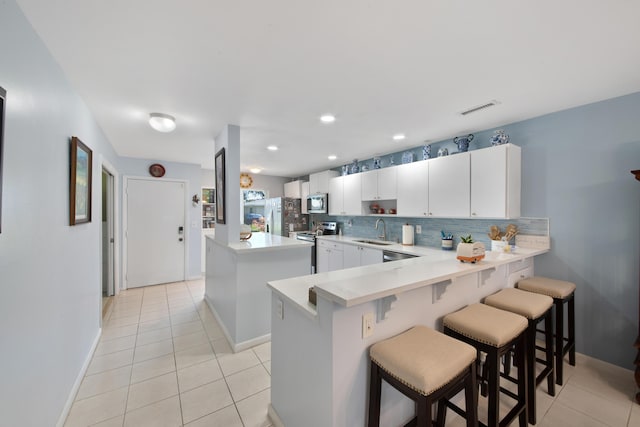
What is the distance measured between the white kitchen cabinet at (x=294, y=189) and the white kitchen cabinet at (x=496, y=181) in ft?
12.7

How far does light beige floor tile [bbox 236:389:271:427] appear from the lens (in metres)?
1.68

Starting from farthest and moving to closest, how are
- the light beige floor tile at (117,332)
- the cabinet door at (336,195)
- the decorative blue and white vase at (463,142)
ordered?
the cabinet door at (336,195), the decorative blue and white vase at (463,142), the light beige floor tile at (117,332)

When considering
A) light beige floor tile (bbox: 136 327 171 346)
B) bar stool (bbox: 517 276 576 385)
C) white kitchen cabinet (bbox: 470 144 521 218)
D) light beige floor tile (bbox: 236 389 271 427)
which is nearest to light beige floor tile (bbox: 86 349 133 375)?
light beige floor tile (bbox: 136 327 171 346)

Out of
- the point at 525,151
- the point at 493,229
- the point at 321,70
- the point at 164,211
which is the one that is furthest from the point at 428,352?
the point at 164,211

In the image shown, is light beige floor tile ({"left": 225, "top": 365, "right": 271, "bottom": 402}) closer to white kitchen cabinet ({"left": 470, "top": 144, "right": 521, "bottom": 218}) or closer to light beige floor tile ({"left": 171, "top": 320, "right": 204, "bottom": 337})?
light beige floor tile ({"left": 171, "top": 320, "right": 204, "bottom": 337})

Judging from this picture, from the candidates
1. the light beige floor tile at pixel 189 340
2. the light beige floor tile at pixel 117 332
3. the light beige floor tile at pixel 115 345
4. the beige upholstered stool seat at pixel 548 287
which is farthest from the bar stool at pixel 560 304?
the light beige floor tile at pixel 117 332

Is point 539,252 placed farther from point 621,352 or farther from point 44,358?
point 44,358

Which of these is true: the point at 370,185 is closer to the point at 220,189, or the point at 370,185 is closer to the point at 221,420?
the point at 220,189

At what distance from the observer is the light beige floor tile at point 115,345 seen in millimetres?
2516

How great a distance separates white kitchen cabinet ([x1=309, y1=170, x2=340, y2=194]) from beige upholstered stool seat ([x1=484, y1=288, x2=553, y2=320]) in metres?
3.65

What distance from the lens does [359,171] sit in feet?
15.5

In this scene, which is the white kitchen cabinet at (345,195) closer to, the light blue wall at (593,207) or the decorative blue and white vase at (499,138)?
the decorative blue and white vase at (499,138)

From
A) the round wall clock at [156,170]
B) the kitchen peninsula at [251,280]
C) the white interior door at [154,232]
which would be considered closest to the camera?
the kitchen peninsula at [251,280]

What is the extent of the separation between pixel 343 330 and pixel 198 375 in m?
1.70
